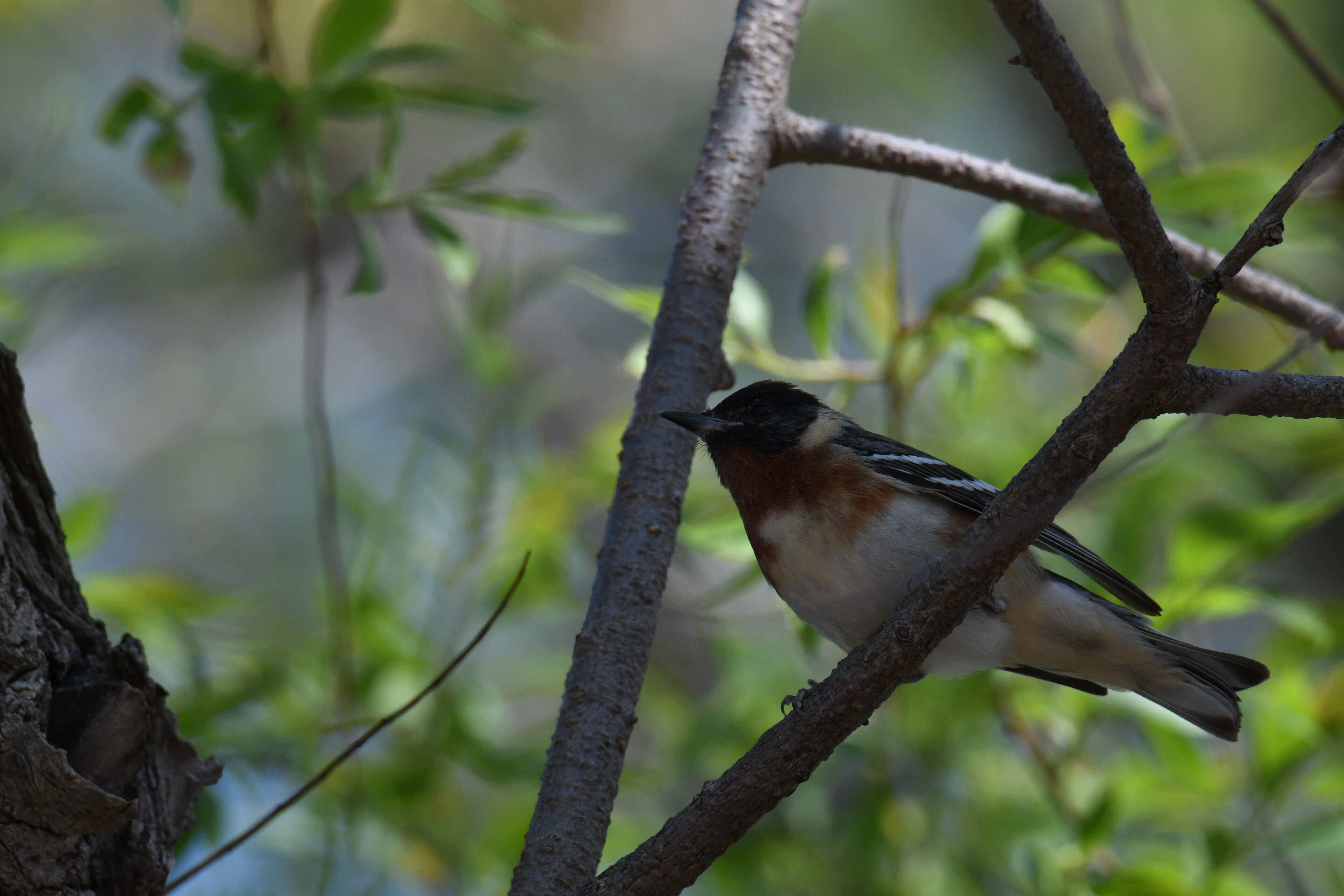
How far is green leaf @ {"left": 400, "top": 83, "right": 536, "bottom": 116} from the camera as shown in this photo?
10.8 feet

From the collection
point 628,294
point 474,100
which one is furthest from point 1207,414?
point 474,100

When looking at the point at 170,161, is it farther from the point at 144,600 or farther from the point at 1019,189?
the point at 1019,189

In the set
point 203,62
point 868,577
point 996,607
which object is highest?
point 203,62

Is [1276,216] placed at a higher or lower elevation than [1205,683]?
lower

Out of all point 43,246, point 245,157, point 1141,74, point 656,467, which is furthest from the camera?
point 1141,74

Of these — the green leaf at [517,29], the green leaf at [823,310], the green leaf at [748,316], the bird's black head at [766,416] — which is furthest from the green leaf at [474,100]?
the green leaf at [823,310]

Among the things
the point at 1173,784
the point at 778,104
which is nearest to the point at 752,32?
the point at 778,104

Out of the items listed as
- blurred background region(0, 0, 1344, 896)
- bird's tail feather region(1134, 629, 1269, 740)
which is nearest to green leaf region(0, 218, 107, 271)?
blurred background region(0, 0, 1344, 896)

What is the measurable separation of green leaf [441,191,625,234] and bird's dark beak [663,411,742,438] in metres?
0.67

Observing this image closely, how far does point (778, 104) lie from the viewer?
11.5 feet

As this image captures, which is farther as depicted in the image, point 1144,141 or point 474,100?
point 1144,141

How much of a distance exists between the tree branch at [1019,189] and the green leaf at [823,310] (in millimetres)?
668

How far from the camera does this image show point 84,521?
381cm

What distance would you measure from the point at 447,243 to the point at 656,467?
3.61ft
